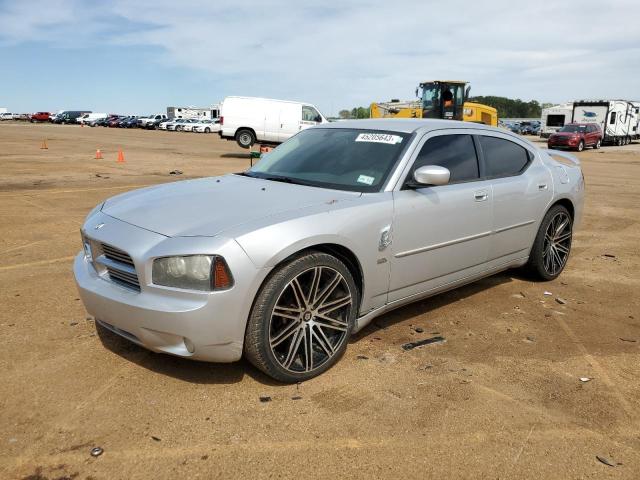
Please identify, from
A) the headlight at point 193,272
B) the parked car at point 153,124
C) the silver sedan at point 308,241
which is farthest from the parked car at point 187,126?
the headlight at point 193,272

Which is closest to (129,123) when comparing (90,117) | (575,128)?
(90,117)

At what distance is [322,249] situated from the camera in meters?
3.30

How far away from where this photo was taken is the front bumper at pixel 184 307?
9.39 ft

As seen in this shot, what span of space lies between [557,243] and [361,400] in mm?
3301

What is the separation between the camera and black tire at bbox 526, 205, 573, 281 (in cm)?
514

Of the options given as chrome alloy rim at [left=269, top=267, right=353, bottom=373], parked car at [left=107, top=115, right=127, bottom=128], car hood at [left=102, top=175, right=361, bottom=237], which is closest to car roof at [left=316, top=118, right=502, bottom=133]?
car hood at [left=102, top=175, right=361, bottom=237]

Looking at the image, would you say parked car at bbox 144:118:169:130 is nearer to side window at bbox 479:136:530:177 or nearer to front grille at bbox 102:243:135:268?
side window at bbox 479:136:530:177

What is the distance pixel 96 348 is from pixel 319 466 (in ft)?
6.21

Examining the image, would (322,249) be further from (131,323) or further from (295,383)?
(131,323)

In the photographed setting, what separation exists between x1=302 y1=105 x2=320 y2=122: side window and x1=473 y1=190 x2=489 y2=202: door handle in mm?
18654

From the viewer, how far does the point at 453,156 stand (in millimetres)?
4293

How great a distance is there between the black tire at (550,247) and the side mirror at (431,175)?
1.90m

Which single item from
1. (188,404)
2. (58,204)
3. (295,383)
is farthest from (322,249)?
(58,204)

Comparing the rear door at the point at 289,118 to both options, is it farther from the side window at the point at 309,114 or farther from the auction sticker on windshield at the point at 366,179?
the auction sticker on windshield at the point at 366,179
